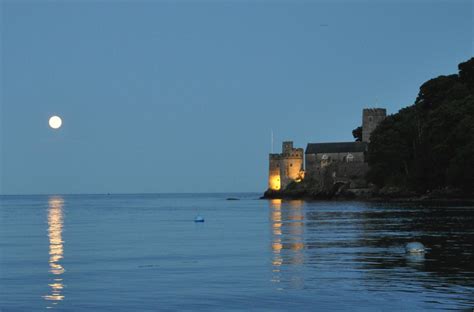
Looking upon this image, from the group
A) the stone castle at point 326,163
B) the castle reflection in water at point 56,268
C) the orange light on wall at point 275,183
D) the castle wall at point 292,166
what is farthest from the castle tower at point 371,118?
the castle reflection in water at point 56,268

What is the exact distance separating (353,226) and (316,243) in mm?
12441

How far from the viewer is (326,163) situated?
129875 millimetres

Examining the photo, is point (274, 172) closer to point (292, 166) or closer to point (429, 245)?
point (292, 166)

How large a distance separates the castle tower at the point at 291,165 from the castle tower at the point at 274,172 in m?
1.69

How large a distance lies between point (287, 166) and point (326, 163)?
11041mm

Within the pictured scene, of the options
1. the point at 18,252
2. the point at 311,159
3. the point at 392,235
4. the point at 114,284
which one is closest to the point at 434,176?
the point at 311,159

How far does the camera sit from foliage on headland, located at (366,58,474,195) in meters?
84.7

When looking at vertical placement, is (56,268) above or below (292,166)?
below

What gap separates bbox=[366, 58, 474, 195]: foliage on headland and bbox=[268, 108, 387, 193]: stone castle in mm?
15170

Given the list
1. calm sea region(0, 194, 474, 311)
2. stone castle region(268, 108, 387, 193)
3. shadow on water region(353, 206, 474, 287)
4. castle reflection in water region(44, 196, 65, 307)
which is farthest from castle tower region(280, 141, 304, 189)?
calm sea region(0, 194, 474, 311)

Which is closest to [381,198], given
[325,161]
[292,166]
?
[325,161]

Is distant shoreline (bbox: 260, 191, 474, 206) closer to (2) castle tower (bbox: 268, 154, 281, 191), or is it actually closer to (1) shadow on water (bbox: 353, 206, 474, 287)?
(2) castle tower (bbox: 268, 154, 281, 191)

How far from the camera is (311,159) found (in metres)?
134

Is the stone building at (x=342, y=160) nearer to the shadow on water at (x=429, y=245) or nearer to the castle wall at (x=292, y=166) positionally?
the castle wall at (x=292, y=166)
